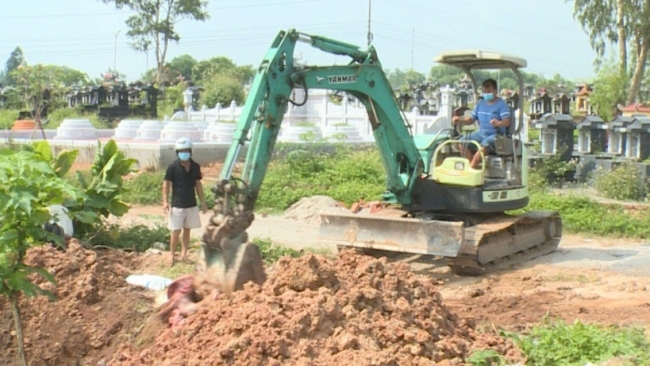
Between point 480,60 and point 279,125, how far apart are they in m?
3.50

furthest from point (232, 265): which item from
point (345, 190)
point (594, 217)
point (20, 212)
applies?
point (345, 190)

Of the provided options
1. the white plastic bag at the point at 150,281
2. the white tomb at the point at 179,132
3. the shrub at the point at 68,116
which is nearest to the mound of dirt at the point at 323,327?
the white plastic bag at the point at 150,281

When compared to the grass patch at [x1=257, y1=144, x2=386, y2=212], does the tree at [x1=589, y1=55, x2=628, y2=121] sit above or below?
above

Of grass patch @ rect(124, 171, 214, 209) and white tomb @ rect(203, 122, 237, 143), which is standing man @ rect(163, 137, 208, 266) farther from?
white tomb @ rect(203, 122, 237, 143)

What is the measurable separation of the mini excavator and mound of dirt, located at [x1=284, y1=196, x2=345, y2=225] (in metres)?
4.06

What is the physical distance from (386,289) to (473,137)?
5014 millimetres

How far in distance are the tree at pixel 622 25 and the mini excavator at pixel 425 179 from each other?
99.6 feet

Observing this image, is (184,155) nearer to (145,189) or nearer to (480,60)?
(480,60)

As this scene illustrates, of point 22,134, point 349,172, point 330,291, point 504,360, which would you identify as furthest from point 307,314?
point 22,134

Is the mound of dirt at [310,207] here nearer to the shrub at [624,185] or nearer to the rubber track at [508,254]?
the rubber track at [508,254]

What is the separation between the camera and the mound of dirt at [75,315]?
7477mm

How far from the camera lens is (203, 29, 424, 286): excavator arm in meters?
7.34

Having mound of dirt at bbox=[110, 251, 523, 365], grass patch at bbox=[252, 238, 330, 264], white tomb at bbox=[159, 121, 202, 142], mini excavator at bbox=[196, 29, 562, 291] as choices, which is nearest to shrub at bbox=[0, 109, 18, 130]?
white tomb at bbox=[159, 121, 202, 142]

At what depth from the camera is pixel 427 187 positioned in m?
11.6
